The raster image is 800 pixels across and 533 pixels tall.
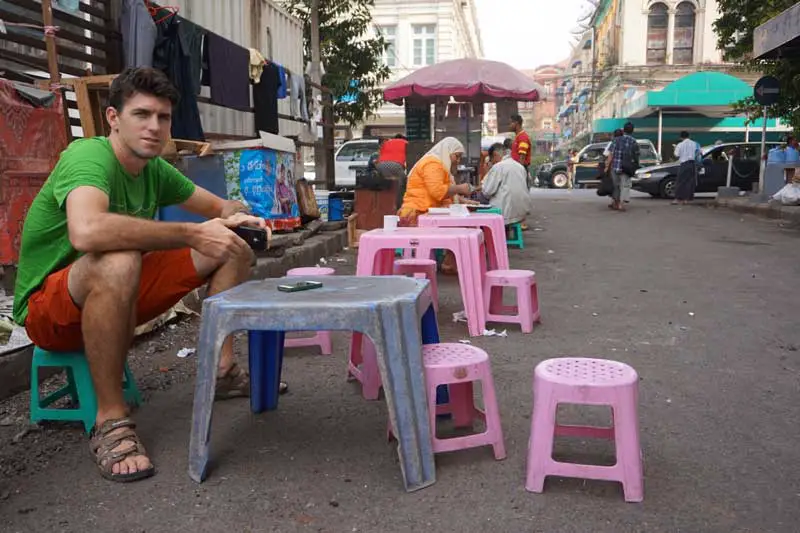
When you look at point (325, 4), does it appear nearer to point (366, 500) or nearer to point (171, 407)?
point (171, 407)

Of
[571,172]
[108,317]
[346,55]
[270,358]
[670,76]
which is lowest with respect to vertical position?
[270,358]

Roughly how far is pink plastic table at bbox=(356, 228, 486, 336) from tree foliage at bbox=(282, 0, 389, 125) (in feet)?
34.4

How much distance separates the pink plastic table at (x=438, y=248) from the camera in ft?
13.7

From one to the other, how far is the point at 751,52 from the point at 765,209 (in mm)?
3867

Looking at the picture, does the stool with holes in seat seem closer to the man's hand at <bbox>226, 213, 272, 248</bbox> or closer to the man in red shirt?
the man's hand at <bbox>226, 213, 272, 248</bbox>

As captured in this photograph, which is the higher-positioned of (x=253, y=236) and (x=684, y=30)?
(x=684, y=30)

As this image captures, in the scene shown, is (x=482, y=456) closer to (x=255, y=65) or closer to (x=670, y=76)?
(x=255, y=65)

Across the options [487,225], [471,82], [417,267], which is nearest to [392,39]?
[471,82]

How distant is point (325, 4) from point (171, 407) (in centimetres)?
1258

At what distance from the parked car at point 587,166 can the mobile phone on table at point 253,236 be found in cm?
1635

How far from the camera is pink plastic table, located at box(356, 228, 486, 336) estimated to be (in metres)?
4.17

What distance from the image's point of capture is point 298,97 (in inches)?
368

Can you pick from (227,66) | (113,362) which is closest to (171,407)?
(113,362)

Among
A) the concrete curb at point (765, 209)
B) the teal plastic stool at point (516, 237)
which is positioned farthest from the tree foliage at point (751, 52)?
the teal plastic stool at point (516, 237)
